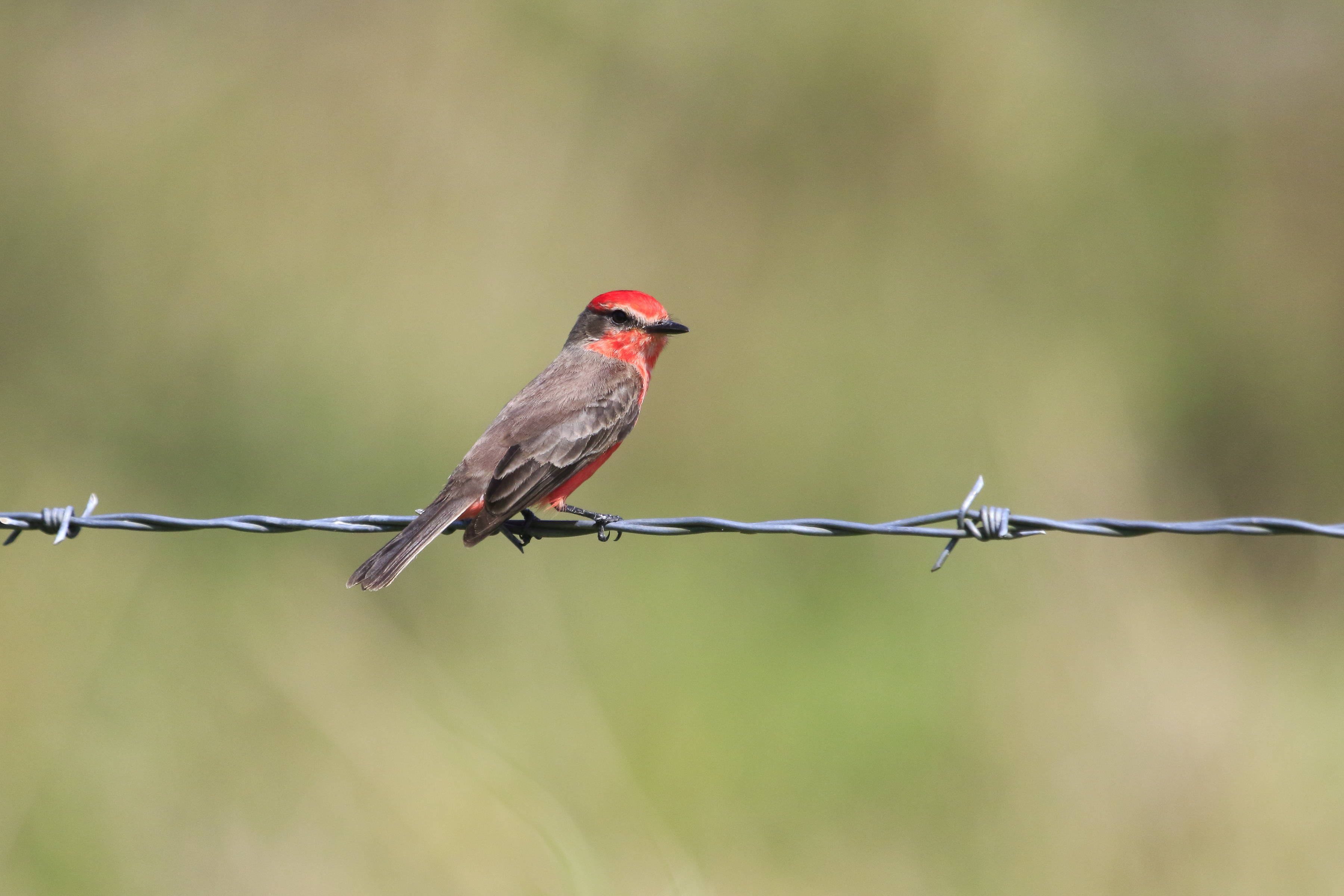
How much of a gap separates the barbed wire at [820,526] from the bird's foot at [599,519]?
0.85 feet

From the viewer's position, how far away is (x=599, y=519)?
511cm

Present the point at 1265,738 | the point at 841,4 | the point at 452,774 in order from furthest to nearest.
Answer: the point at 841,4
the point at 1265,738
the point at 452,774

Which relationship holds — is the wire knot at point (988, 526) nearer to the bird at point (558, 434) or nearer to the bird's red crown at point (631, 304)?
the bird at point (558, 434)

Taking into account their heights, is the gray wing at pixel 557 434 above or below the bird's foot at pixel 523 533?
above

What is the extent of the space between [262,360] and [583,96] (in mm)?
2824

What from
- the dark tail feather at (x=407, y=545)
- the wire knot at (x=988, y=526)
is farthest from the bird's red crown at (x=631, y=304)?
the wire knot at (x=988, y=526)

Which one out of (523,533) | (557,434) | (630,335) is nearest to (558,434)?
(557,434)

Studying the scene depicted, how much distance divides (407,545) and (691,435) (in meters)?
3.41

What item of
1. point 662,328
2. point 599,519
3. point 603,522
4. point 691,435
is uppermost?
point 691,435

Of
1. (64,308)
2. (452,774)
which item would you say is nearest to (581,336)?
(452,774)

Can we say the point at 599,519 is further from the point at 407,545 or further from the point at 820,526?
the point at 820,526

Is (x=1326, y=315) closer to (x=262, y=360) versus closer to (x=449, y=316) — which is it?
(x=449, y=316)

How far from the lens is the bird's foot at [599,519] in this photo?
4.71 metres

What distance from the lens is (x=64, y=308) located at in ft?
26.2
